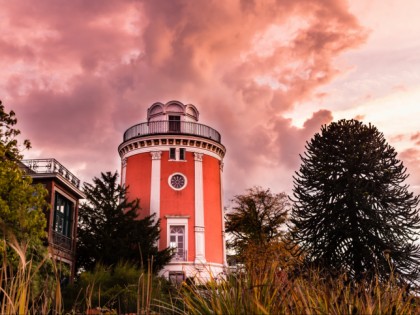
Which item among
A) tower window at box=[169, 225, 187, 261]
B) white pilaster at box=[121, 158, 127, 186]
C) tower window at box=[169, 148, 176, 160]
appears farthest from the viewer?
white pilaster at box=[121, 158, 127, 186]

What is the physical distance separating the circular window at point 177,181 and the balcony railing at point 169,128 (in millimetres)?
3516

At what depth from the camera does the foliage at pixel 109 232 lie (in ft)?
83.4

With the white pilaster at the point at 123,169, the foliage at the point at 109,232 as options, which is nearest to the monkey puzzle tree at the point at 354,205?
the foliage at the point at 109,232

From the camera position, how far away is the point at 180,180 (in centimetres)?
3278

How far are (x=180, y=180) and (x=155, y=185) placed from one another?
184 centimetres

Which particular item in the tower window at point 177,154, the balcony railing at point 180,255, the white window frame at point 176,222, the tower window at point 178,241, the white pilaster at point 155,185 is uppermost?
the tower window at point 177,154

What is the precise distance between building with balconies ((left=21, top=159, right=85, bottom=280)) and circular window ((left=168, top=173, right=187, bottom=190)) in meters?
7.13

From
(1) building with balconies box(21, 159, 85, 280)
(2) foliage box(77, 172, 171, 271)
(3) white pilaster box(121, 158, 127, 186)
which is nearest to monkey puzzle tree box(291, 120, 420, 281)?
(2) foliage box(77, 172, 171, 271)

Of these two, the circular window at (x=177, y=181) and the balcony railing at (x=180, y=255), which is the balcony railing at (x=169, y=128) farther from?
the balcony railing at (x=180, y=255)

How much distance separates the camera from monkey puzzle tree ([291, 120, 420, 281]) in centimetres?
2092

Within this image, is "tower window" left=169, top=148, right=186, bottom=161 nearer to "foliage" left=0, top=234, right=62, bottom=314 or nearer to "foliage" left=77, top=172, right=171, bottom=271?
"foliage" left=77, top=172, right=171, bottom=271

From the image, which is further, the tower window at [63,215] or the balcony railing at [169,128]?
the balcony railing at [169,128]

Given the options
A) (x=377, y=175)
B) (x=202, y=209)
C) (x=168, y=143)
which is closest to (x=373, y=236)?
(x=377, y=175)

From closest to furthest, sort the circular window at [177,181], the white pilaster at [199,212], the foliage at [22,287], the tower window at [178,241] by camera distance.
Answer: the foliage at [22,287]
the tower window at [178,241]
the white pilaster at [199,212]
the circular window at [177,181]
